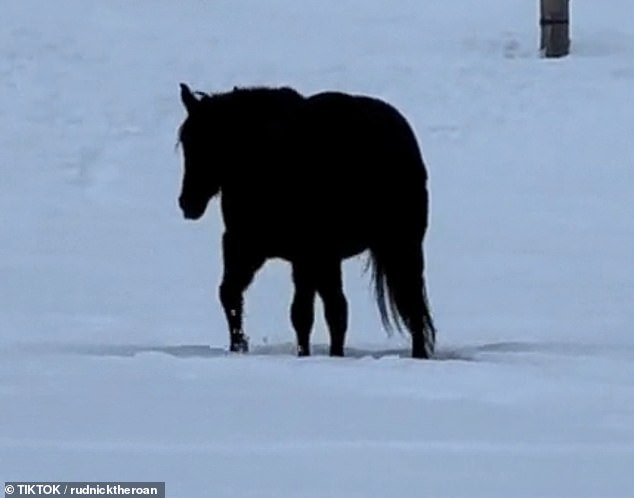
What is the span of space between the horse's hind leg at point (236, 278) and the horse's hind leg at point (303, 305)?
21cm

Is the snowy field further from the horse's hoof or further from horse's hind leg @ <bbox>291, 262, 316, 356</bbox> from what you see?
horse's hind leg @ <bbox>291, 262, 316, 356</bbox>

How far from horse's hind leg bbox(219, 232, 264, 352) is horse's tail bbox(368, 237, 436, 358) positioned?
0.53m

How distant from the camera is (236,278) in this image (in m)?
7.93

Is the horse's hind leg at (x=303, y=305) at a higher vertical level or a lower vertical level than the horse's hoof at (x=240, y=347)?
higher

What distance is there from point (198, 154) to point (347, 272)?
4.15 m

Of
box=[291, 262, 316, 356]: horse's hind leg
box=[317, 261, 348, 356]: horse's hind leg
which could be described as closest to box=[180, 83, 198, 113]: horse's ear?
box=[291, 262, 316, 356]: horse's hind leg

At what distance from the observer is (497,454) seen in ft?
16.5

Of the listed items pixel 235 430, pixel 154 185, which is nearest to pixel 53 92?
pixel 154 185

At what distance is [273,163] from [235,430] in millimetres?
2473

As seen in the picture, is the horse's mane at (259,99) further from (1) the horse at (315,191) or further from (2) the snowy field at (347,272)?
(2) the snowy field at (347,272)

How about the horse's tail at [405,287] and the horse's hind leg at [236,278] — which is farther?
the horse's hind leg at [236,278]

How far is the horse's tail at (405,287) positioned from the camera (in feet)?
25.1

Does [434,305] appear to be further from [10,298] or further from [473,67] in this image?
[473,67]

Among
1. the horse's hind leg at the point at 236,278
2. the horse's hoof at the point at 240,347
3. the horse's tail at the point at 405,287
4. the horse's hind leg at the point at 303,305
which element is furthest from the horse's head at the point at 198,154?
the horse's tail at the point at 405,287
